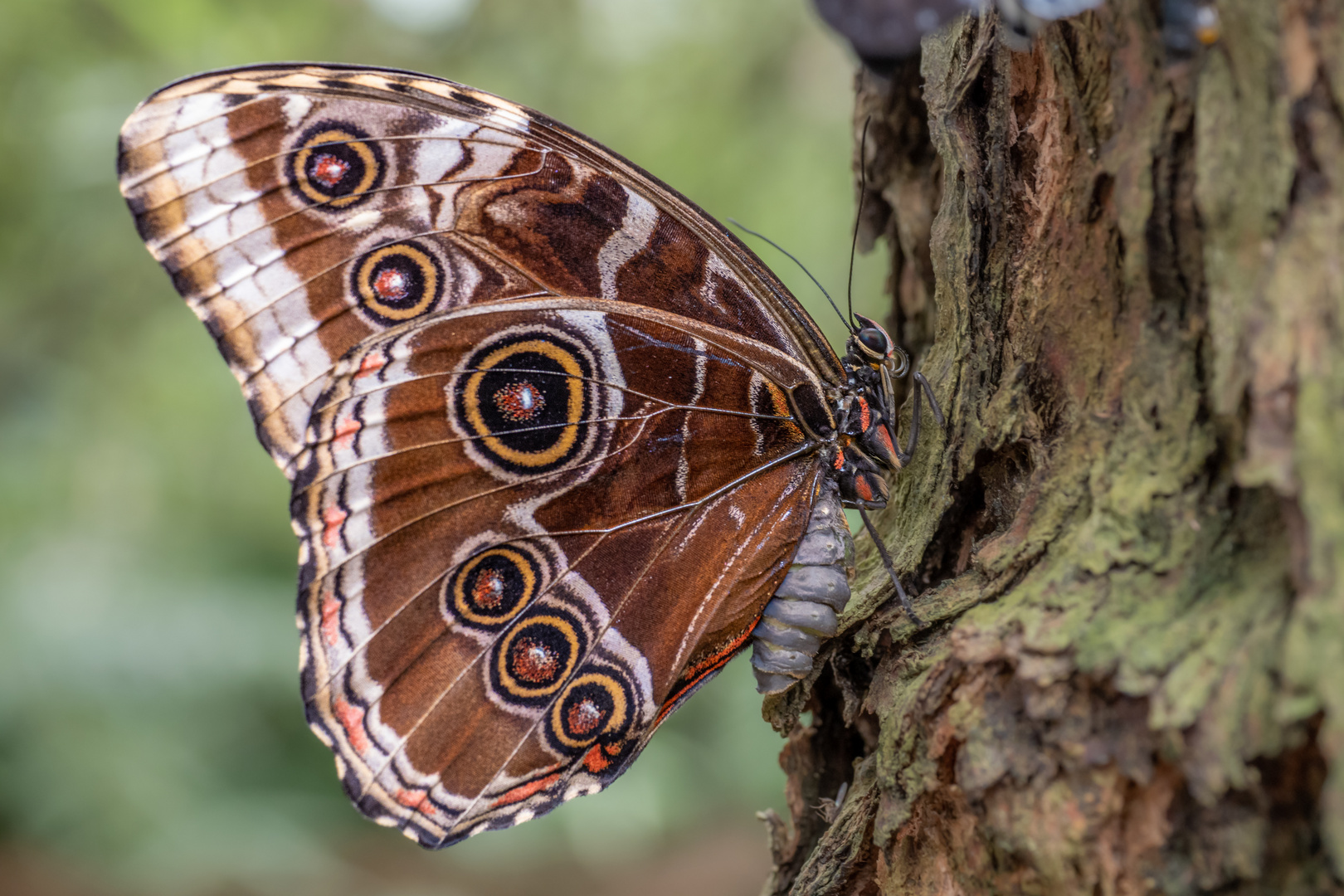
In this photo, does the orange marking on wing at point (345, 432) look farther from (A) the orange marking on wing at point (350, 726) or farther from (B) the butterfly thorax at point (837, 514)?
(B) the butterfly thorax at point (837, 514)

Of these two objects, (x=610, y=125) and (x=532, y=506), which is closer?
(x=532, y=506)

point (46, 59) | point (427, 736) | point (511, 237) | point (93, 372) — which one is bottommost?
point (427, 736)

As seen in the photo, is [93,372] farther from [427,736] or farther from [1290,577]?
[1290,577]

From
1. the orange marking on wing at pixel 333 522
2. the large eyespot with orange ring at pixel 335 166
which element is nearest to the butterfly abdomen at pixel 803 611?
the orange marking on wing at pixel 333 522

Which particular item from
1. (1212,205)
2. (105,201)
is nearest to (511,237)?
(1212,205)

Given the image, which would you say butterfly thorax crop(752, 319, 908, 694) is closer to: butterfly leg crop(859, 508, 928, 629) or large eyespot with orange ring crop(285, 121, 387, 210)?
butterfly leg crop(859, 508, 928, 629)

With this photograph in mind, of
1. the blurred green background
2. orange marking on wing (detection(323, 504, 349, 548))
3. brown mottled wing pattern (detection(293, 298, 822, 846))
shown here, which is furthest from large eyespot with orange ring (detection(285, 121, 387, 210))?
the blurred green background

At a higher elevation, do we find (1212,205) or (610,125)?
(610,125)
